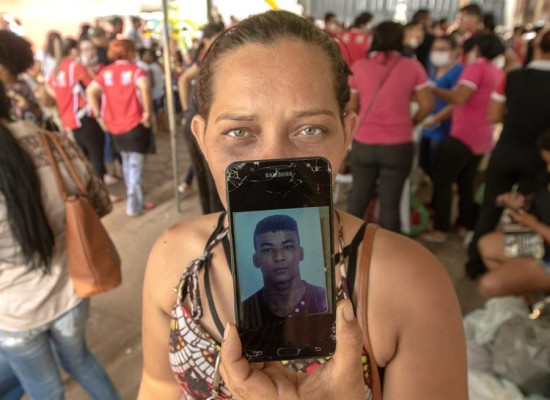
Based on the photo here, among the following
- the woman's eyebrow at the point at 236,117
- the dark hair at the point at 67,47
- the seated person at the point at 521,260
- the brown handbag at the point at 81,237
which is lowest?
the seated person at the point at 521,260

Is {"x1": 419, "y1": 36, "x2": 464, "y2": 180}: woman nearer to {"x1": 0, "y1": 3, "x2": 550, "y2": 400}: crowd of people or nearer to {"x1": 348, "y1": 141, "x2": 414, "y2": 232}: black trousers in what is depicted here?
{"x1": 0, "y1": 3, "x2": 550, "y2": 400}: crowd of people

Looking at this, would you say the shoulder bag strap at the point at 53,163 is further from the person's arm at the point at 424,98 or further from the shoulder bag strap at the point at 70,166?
the person's arm at the point at 424,98

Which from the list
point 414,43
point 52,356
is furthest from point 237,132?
point 414,43

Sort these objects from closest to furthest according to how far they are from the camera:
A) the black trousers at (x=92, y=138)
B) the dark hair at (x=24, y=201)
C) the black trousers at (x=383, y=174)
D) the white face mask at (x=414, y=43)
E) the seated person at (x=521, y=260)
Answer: the dark hair at (x=24, y=201)
the seated person at (x=521, y=260)
the black trousers at (x=383, y=174)
the black trousers at (x=92, y=138)
the white face mask at (x=414, y=43)

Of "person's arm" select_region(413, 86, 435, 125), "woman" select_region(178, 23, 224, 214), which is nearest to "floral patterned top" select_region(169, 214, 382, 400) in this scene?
"woman" select_region(178, 23, 224, 214)

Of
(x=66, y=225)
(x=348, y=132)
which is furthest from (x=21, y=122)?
(x=348, y=132)

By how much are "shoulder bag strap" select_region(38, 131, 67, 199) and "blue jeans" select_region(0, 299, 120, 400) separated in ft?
1.66

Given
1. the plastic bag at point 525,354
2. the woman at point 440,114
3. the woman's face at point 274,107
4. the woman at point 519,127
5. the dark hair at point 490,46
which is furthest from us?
the woman at point 440,114

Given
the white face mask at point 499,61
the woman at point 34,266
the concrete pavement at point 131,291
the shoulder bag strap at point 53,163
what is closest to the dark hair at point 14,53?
the woman at point 34,266

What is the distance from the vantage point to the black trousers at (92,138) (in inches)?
175

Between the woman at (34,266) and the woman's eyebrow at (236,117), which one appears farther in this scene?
the woman at (34,266)

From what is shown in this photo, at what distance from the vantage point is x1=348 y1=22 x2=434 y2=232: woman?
291 centimetres

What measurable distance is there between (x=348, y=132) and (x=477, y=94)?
285 cm

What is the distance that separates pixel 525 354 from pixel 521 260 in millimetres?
689
